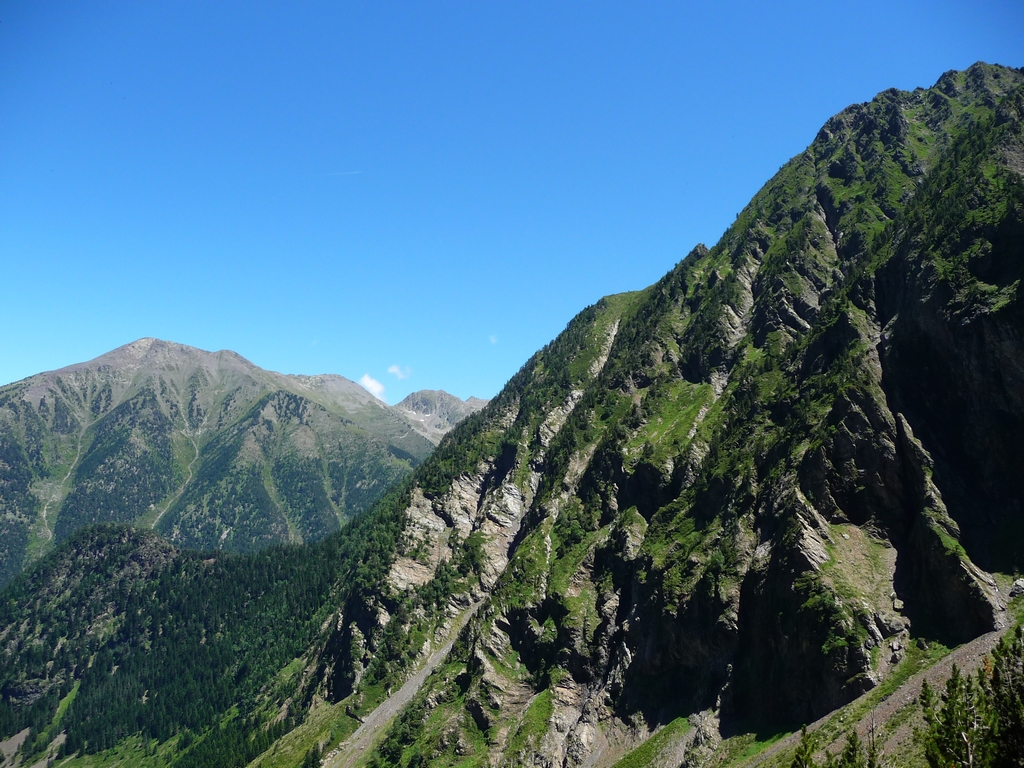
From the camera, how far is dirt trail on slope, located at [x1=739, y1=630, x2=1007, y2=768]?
251ft

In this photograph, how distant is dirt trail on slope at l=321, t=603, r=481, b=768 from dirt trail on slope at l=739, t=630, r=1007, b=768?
107 meters

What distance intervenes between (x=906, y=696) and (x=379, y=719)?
133350 mm

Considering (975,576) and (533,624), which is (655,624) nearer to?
(533,624)

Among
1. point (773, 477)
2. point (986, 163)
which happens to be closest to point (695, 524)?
point (773, 477)

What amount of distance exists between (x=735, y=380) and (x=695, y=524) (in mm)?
54367

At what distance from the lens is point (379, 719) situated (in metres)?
171

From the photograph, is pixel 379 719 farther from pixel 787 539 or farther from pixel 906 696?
pixel 906 696

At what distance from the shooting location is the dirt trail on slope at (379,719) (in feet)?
531

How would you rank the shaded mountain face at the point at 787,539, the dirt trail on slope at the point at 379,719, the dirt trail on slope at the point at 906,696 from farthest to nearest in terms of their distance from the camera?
1. the dirt trail on slope at the point at 379,719
2. the shaded mountain face at the point at 787,539
3. the dirt trail on slope at the point at 906,696

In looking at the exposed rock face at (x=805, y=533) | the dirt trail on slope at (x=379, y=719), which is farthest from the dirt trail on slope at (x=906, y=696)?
the dirt trail on slope at (x=379, y=719)

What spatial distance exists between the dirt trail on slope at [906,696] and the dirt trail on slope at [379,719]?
106873mm

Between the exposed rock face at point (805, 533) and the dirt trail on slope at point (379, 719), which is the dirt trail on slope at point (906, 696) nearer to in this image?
the exposed rock face at point (805, 533)

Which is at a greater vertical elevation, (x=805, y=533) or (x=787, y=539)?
(x=805, y=533)

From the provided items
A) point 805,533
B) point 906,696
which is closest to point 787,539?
point 805,533
